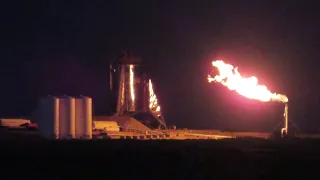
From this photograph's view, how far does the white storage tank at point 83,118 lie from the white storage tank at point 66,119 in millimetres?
614

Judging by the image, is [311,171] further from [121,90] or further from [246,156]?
[121,90]

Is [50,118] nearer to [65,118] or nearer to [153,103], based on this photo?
[65,118]

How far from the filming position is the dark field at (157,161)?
4544cm

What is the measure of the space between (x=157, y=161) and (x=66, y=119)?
20072 mm

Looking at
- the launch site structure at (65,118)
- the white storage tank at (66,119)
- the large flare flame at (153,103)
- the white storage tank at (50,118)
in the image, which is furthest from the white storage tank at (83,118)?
the large flare flame at (153,103)

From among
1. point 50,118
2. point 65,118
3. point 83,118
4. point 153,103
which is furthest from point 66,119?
point 153,103

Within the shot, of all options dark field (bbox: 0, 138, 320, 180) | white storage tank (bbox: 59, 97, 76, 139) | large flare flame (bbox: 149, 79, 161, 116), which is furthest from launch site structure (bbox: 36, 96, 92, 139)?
large flare flame (bbox: 149, 79, 161, 116)

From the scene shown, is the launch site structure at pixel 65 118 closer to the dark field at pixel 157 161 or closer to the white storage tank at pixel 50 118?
the white storage tank at pixel 50 118

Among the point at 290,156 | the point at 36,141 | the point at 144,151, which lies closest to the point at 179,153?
the point at 144,151

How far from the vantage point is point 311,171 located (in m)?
47.5

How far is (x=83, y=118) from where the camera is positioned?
230ft

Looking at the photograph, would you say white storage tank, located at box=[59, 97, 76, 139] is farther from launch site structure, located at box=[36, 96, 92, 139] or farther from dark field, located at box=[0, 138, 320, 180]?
dark field, located at box=[0, 138, 320, 180]

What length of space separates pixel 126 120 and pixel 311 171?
4835 cm

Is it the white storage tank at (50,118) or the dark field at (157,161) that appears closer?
the dark field at (157,161)
